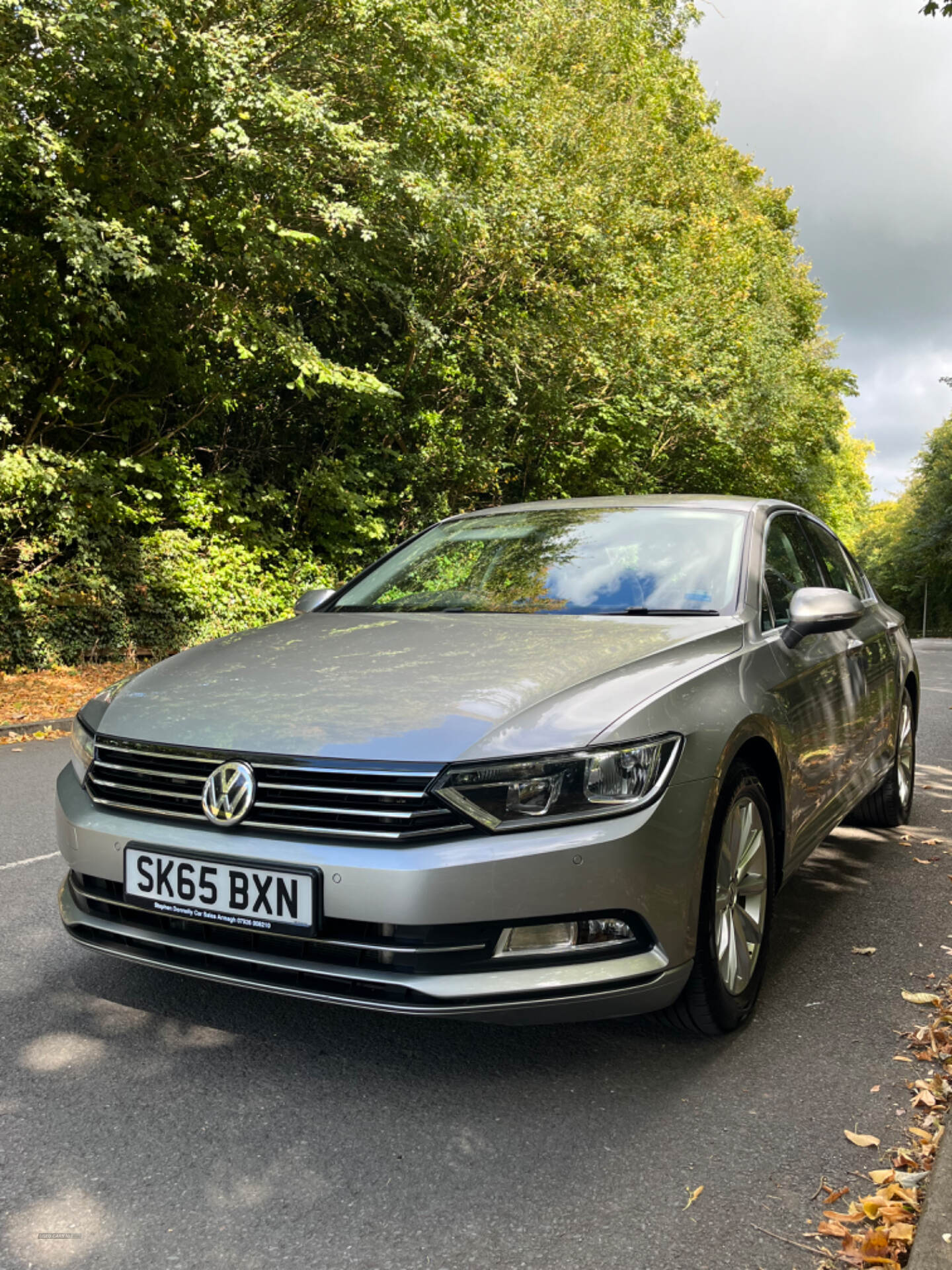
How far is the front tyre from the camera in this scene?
9.09ft

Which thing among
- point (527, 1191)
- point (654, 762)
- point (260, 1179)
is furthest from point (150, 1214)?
point (654, 762)

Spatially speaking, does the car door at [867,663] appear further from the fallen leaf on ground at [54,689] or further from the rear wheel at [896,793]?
the fallen leaf on ground at [54,689]

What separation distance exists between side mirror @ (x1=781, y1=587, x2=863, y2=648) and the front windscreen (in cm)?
22

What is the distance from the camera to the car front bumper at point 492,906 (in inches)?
93.4

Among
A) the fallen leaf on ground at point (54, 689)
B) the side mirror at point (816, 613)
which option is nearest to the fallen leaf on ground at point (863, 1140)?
the side mirror at point (816, 613)

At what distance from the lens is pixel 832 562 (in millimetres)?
5016

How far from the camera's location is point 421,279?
1794cm

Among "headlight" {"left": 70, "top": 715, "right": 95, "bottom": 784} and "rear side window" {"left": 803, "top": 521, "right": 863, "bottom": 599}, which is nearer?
"headlight" {"left": 70, "top": 715, "right": 95, "bottom": 784}

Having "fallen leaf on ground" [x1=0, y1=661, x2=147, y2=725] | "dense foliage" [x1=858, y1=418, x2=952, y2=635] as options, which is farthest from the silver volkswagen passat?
"dense foliage" [x1=858, y1=418, x2=952, y2=635]

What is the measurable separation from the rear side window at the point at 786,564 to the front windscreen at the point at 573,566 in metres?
0.18

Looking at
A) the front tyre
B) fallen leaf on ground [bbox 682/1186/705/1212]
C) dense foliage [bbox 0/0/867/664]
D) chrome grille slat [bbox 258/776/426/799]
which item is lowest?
fallen leaf on ground [bbox 682/1186/705/1212]

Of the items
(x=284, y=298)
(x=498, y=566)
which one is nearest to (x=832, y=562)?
(x=498, y=566)

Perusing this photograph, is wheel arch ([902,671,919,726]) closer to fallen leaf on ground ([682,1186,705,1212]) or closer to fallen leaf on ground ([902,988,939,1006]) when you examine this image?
fallen leaf on ground ([902,988,939,1006])

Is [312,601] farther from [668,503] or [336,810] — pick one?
[336,810]
